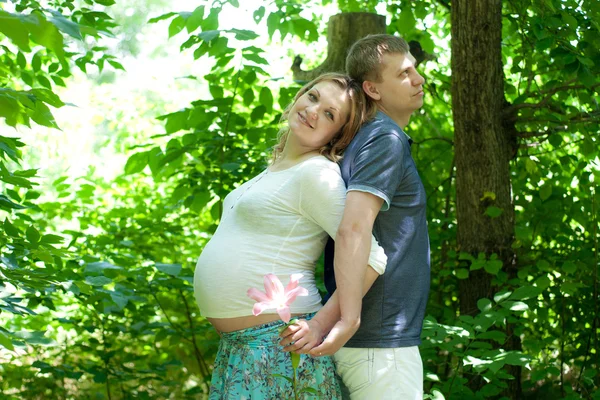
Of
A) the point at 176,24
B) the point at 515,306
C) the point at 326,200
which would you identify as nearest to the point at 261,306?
the point at 326,200

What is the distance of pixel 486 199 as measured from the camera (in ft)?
10.2

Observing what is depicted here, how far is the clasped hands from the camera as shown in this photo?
1471 mm

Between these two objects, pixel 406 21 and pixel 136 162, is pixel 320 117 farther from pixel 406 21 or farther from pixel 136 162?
pixel 406 21

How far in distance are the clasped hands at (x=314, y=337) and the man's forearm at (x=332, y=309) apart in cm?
2

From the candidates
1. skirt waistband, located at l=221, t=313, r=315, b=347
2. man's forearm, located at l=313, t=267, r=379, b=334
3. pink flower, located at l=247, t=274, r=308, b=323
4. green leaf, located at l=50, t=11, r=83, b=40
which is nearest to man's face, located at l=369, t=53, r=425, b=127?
man's forearm, located at l=313, t=267, r=379, b=334

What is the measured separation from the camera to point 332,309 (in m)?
1.60

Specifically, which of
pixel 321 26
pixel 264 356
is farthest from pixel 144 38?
pixel 264 356

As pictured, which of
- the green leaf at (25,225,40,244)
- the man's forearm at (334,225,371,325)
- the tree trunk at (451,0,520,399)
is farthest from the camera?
the tree trunk at (451,0,520,399)

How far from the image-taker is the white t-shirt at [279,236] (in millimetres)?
1688

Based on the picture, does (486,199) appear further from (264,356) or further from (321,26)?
(321,26)

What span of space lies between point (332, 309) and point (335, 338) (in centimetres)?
9

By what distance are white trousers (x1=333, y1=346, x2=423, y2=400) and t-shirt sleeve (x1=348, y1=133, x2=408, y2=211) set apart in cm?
36

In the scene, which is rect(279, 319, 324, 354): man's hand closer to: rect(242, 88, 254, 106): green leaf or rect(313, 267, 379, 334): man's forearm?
rect(313, 267, 379, 334): man's forearm

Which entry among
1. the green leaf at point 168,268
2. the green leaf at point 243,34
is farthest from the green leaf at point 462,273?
the green leaf at point 243,34
